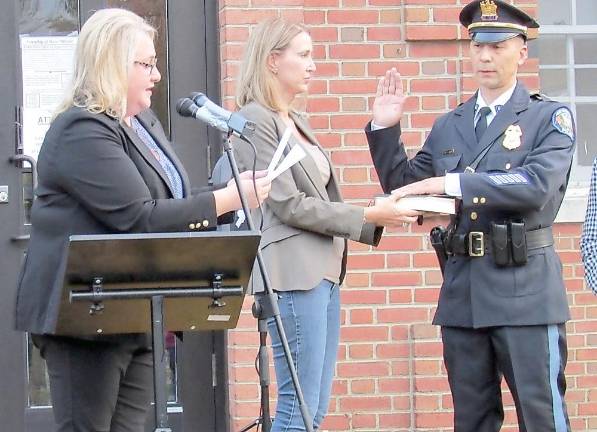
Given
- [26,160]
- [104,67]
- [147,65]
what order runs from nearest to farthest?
1. [104,67]
2. [147,65]
3. [26,160]

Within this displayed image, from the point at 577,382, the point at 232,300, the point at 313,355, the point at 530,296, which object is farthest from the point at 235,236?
the point at 577,382

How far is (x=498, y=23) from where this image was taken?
15.9ft

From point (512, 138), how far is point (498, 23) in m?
0.47

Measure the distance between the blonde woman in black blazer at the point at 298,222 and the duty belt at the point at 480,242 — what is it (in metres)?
0.20

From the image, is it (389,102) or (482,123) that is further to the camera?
(389,102)

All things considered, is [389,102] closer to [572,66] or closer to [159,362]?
[159,362]

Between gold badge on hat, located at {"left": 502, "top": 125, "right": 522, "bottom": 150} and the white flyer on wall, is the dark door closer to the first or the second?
the white flyer on wall

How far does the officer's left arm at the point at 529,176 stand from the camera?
4594mm

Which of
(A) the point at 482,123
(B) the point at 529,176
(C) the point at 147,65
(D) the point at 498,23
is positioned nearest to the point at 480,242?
(B) the point at 529,176

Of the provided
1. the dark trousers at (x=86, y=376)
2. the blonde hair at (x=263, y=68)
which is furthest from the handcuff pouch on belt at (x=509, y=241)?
the dark trousers at (x=86, y=376)

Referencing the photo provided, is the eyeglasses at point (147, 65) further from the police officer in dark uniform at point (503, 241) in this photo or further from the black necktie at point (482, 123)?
the black necktie at point (482, 123)

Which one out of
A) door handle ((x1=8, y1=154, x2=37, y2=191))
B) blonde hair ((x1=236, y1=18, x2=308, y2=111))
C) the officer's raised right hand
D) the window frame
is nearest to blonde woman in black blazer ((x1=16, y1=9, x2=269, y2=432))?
blonde hair ((x1=236, y1=18, x2=308, y2=111))

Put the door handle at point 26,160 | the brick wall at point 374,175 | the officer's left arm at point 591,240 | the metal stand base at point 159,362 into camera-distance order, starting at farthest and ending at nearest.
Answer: the brick wall at point 374,175 → the door handle at point 26,160 → the officer's left arm at point 591,240 → the metal stand base at point 159,362

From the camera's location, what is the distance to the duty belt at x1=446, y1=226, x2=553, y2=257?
472cm
